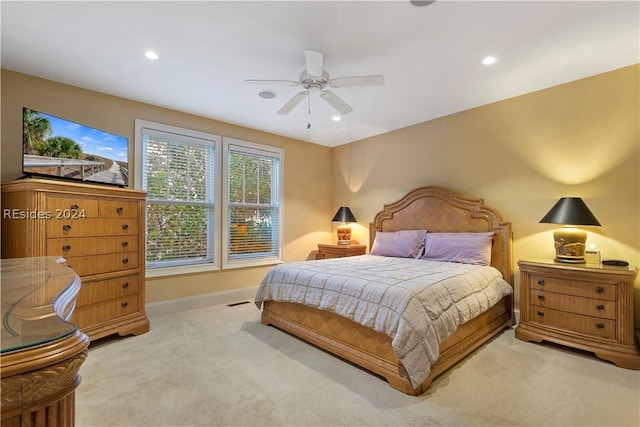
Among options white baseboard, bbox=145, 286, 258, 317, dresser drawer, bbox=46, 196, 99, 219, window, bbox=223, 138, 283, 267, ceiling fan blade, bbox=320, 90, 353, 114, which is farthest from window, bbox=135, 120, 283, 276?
ceiling fan blade, bbox=320, 90, 353, 114

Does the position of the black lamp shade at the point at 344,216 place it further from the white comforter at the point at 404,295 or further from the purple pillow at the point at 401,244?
the white comforter at the point at 404,295

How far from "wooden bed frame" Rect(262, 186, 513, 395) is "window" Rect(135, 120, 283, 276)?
1.41 meters

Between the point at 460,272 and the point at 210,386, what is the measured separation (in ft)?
7.81

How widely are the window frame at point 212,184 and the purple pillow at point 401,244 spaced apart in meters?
2.32

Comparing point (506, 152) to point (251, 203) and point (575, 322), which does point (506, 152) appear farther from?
point (251, 203)

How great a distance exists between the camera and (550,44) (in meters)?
2.50

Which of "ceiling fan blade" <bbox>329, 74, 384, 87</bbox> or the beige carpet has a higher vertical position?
"ceiling fan blade" <bbox>329, 74, 384, 87</bbox>

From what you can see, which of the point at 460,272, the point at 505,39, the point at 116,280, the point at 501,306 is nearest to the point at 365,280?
the point at 460,272

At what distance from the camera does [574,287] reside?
275 centimetres

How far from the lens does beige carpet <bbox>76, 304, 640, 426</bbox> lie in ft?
5.99

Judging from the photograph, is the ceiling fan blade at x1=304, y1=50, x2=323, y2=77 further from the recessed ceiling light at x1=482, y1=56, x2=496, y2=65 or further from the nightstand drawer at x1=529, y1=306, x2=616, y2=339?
the nightstand drawer at x1=529, y1=306, x2=616, y2=339

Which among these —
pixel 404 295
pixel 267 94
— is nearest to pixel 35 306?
pixel 404 295

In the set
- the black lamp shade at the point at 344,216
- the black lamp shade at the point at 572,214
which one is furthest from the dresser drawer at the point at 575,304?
the black lamp shade at the point at 344,216

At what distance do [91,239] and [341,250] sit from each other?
3232 millimetres
